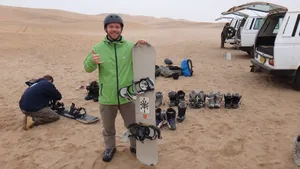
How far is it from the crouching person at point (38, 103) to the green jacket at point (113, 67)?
1.88 metres

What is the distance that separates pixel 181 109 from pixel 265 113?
168 centimetres

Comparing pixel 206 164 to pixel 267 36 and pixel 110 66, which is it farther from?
pixel 267 36

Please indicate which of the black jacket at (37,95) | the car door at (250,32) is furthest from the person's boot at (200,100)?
the car door at (250,32)

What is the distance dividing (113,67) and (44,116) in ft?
7.68

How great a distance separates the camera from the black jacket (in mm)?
4695

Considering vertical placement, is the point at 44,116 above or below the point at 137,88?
below

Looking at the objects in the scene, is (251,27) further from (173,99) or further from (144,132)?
(144,132)

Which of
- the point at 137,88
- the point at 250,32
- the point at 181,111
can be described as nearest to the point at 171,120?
the point at 181,111

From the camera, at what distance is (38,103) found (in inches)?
188

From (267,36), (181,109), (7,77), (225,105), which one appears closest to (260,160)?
(181,109)

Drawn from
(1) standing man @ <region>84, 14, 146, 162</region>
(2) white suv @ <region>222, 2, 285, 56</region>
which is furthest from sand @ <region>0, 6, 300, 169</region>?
(2) white suv @ <region>222, 2, 285, 56</region>

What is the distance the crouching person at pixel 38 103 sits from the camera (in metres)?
4.71

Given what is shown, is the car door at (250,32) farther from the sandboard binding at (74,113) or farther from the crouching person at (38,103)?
the crouching person at (38,103)

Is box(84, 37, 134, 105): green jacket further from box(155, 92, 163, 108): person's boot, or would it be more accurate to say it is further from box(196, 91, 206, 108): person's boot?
box(196, 91, 206, 108): person's boot
